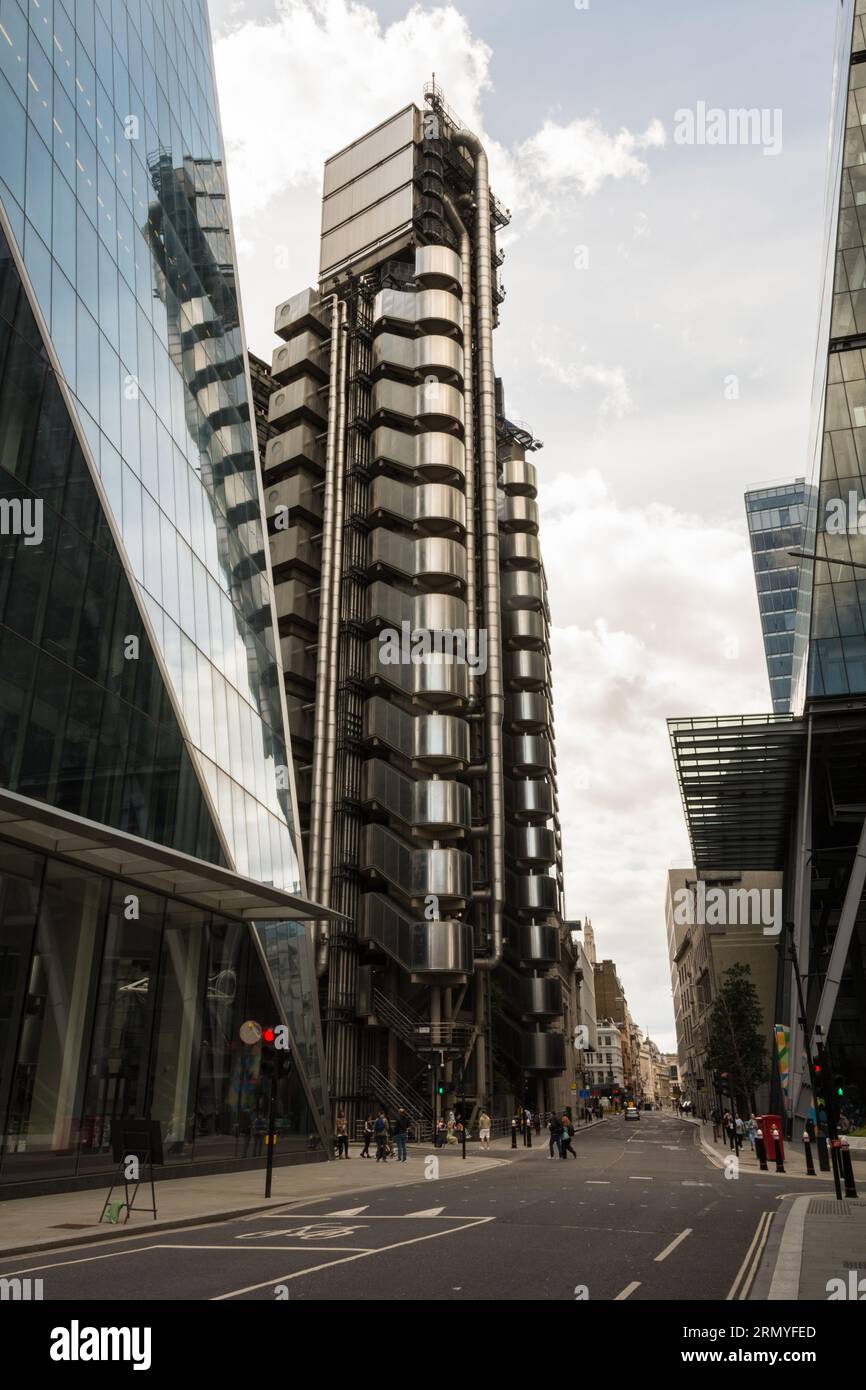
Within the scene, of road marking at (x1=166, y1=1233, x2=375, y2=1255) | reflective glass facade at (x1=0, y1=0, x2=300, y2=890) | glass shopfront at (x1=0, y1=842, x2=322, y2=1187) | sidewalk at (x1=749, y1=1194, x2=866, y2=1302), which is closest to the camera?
sidewalk at (x1=749, y1=1194, x2=866, y2=1302)

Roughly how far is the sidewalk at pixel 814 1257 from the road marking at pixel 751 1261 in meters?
0.12

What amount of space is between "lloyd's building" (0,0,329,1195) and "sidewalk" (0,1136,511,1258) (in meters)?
1.13

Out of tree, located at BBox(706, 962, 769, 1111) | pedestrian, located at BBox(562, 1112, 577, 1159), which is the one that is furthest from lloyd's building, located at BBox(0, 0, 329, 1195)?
tree, located at BBox(706, 962, 769, 1111)

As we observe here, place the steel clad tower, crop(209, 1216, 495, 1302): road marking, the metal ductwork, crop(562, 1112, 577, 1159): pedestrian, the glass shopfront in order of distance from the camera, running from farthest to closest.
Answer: the metal ductwork, the steel clad tower, crop(562, 1112, 577, 1159): pedestrian, the glass shopfront, crop(209, 1216, 495, 1302): road marking

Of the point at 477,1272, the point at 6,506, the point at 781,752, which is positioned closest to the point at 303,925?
the point at 6,506

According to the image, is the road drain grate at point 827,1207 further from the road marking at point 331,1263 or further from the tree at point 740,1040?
the tree at point 740,1040

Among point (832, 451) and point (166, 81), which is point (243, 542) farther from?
point (832, 451)

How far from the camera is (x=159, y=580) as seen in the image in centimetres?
2586

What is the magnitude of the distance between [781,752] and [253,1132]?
31728 mm

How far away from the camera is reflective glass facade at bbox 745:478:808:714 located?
5177 inches

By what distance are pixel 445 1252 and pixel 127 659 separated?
48.9ft
